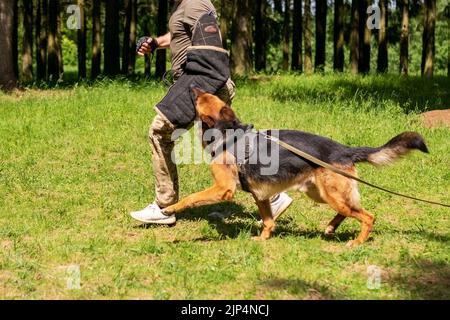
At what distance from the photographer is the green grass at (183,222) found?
16.8ft

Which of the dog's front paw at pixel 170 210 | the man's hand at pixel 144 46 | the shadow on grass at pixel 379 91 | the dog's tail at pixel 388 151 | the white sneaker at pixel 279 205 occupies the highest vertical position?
the man's hand at pixel 144 46

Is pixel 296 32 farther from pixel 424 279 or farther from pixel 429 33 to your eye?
pixel 424 279

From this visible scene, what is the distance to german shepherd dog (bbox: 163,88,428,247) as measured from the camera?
20.0 ft

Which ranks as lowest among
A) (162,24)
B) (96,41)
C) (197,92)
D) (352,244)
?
(352,244)

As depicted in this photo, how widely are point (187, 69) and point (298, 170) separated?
163cm

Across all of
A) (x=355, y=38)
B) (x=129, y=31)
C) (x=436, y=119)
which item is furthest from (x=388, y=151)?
(x=129, y=31)

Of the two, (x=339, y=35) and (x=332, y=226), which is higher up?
(x=339, y=35)

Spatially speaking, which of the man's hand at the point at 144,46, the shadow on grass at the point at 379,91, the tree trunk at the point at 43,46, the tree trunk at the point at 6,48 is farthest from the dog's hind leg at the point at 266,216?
the tree trunk at the point at 43,46

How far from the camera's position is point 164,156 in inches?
272

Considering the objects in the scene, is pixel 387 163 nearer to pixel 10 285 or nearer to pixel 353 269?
pixel 353 269

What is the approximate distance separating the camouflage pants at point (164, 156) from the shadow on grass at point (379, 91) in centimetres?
706

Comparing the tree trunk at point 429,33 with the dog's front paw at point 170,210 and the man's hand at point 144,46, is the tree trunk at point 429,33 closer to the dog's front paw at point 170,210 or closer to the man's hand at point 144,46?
the man's hand at point 144,46
